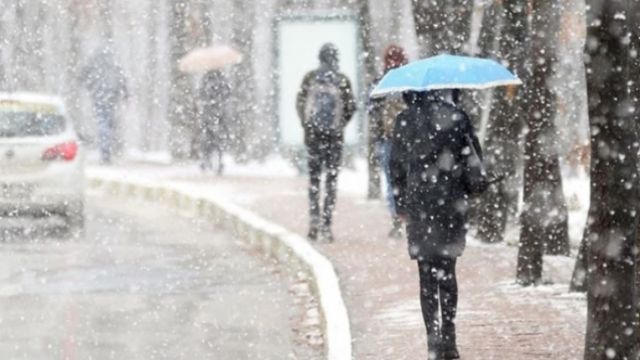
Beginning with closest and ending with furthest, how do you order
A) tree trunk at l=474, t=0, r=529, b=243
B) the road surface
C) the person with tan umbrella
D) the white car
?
the road surface, tree trunk at l=474, t=0, r=529, b=243, the white car, the person with tan umbrella

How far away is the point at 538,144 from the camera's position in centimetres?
1450

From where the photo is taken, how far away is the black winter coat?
10.7 metres

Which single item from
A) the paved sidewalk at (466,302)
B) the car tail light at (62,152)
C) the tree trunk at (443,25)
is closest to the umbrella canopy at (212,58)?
the paved sidewalk at (466,302)

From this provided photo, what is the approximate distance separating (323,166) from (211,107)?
13010mm

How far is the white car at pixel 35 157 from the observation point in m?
20.2

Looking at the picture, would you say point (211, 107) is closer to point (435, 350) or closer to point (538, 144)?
point (538, 144)

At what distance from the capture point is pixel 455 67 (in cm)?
1121

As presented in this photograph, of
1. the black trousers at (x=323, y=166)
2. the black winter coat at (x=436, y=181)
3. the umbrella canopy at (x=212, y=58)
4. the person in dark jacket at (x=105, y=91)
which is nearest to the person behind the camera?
the black winter coat at (x=436, y=181)

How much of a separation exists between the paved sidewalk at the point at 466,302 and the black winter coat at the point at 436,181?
0.72 m

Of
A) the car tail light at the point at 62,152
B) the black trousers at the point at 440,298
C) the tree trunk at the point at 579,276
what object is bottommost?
the car tail light at the point at 62,152

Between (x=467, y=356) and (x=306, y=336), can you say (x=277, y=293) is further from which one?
(x=467, y=356)

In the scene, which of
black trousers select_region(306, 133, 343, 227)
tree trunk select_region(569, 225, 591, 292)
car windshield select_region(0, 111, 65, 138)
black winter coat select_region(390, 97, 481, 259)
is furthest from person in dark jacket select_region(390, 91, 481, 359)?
car windshield select_region(0, 111, 65, 138)

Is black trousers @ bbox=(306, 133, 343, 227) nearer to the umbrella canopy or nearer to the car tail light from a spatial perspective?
the car tail light

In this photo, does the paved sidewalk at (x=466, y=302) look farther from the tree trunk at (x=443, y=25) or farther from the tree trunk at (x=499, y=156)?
the tree trunk at (x=443, y=25)
